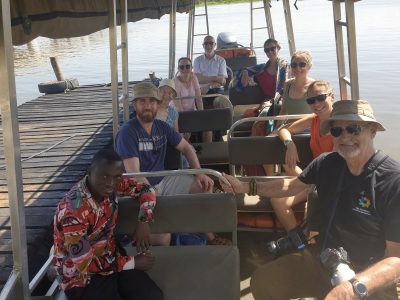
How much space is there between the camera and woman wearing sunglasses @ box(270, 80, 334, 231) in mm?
3514

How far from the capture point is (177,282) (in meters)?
2.66

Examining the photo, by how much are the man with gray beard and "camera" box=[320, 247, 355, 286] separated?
0.04m

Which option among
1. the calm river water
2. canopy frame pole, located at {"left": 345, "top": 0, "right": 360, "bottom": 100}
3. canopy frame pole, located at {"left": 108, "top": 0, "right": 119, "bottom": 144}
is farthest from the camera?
the calm river water

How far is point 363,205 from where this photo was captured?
2.34 metres

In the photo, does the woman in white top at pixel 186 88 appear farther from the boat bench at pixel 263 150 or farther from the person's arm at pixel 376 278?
the person's arm at pixel 376 278

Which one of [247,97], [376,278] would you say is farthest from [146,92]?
[247,97]

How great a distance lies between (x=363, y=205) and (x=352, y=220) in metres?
0.11

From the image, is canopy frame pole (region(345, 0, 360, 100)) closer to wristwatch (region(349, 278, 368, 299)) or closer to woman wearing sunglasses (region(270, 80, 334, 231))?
woman wearing sunglasses (region(270, 80, 334, 231))

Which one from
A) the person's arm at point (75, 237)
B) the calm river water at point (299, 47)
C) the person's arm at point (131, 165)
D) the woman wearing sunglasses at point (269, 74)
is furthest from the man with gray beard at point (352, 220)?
the calm river water at point (299, 47)

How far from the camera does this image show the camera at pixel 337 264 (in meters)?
2.17

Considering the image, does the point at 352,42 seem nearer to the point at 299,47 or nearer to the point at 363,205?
the point at 363,205

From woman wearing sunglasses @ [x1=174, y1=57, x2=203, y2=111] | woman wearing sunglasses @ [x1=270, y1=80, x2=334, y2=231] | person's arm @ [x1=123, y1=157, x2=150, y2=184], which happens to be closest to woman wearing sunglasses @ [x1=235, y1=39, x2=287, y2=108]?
woman wearing sunglasses @ [x1=174, y1=57, x2=203, y2=111]

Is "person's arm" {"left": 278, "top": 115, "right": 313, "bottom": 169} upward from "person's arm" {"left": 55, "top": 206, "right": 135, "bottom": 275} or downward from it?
upward

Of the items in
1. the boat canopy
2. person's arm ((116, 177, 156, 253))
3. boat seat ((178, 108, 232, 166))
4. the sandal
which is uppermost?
the boat canopy
